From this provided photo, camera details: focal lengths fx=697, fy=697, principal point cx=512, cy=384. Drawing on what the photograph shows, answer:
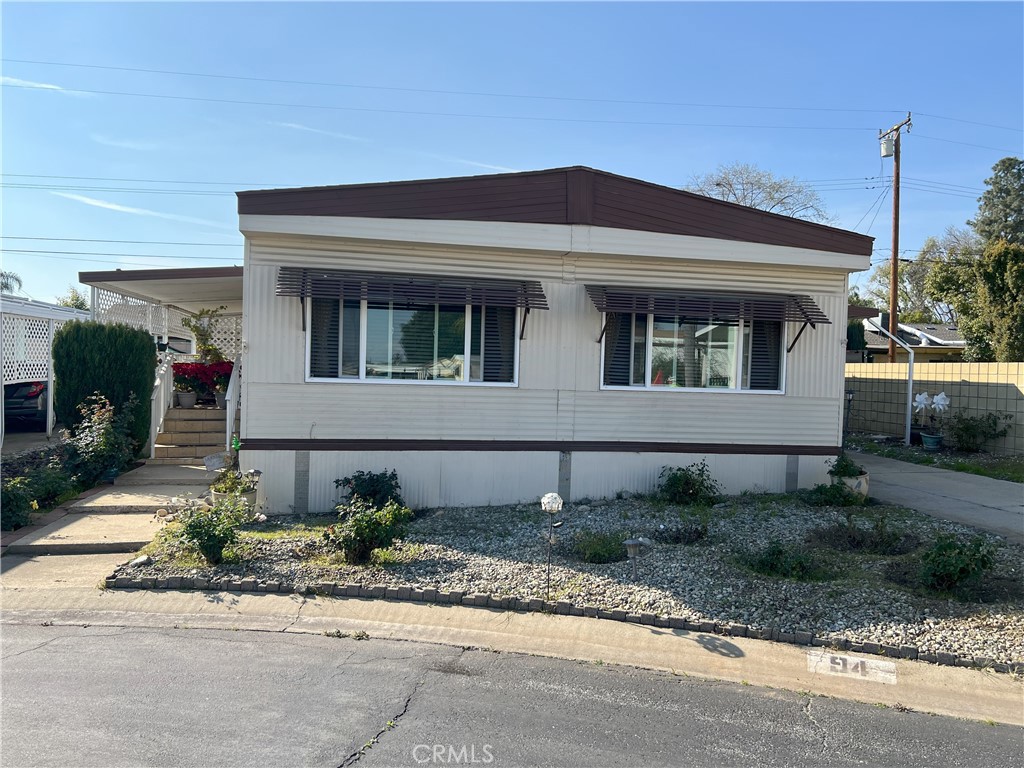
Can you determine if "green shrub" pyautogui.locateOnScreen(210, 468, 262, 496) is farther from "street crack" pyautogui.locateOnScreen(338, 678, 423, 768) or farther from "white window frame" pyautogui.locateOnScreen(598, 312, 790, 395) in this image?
"street crack" pyautogui.locateOnScreen(338, 678, 423, 768)

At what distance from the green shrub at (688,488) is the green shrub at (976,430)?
7.08 meters

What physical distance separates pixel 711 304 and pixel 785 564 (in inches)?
148

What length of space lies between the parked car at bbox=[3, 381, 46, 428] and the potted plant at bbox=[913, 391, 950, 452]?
55.3ft

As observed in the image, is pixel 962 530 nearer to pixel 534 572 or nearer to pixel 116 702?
pixel 534 572

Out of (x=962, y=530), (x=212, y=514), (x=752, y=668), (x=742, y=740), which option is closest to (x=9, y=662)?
(x=212, y=514)

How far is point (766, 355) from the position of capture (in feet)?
30.8

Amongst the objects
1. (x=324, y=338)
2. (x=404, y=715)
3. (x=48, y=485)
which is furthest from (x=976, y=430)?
(x=48, y=485)

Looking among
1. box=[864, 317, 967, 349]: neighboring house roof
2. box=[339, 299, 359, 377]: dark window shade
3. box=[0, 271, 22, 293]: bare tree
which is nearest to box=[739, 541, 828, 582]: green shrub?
box=[339, 299, 359, 377]: dark window shade

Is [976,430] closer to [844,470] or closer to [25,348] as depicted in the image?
[844,470]

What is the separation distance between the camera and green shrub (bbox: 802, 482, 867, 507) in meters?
8.57

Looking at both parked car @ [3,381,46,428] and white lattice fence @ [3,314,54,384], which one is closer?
white lattice fence @ [3,314,54,384]

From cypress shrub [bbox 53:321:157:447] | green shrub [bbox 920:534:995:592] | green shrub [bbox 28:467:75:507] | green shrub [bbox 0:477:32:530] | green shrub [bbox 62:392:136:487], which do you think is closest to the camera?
green shrub [bbox 920:534:995:592]

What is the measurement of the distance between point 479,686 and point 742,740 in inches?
60.1

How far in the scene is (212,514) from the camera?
6.25 m
